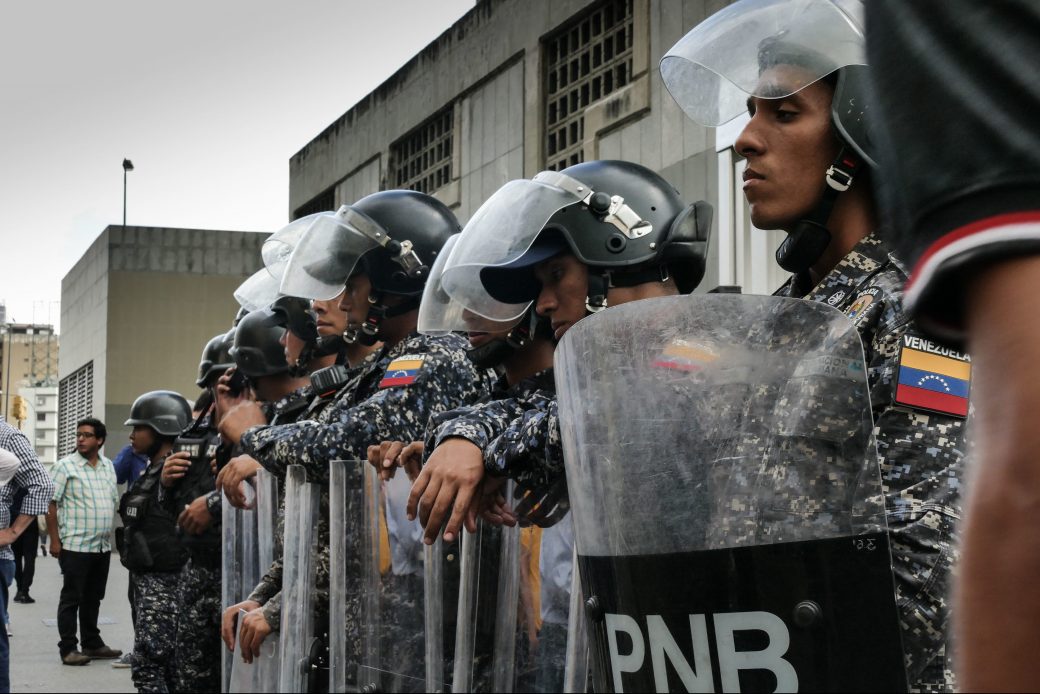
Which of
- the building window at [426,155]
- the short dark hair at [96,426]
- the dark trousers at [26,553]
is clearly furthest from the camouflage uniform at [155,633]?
the building window at [426,155]

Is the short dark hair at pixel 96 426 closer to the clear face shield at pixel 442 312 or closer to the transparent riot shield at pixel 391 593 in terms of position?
the clear face shield at pixel 442 312

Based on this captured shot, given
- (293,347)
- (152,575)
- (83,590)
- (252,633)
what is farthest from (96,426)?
(252,633)

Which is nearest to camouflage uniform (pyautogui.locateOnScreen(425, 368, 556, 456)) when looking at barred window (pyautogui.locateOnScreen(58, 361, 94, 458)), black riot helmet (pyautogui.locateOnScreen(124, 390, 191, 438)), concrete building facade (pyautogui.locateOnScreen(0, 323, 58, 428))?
black riot helmet (pyautogui.locateOnScreen(124, 390, 191, 438))

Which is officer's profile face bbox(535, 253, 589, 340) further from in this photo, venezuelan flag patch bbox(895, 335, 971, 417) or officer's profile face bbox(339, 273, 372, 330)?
venezuelan flag patch bbox(895, 335, 971, 417)

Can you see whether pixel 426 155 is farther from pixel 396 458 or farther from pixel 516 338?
pixel 396 458

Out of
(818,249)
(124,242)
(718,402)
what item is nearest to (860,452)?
(718,402)

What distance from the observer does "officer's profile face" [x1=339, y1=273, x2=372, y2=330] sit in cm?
458

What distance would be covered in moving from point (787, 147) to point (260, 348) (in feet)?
14.8

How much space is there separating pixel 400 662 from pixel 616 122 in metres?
8.88

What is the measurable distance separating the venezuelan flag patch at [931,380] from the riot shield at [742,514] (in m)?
0.21

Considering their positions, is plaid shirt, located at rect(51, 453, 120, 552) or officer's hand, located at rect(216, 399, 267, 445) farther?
plaid shirt, located at rect(51, 453, 120, 552)

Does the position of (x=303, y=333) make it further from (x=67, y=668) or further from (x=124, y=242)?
(x=124, y=242)

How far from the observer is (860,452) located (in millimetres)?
1509

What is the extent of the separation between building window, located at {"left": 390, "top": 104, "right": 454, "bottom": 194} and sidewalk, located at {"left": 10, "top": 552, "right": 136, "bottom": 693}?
6402 mm
